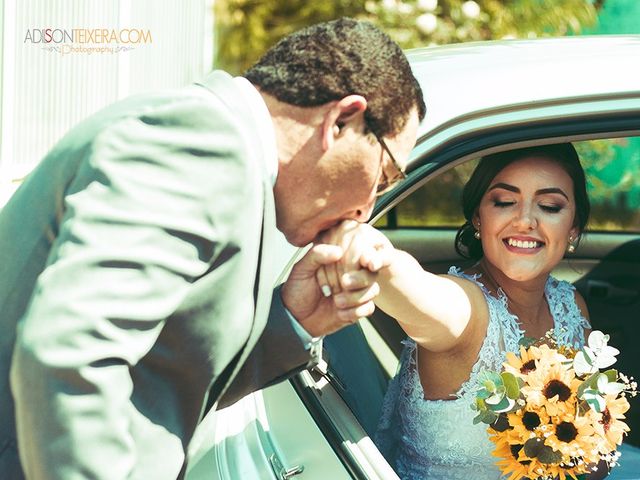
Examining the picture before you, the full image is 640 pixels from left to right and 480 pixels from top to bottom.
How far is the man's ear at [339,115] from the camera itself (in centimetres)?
159

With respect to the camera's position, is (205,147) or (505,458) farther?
(505,458)

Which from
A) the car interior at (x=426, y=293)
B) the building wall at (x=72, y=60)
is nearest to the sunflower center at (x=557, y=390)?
the car interior at (x=426, y=293)

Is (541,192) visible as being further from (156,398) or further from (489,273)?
(156,398)

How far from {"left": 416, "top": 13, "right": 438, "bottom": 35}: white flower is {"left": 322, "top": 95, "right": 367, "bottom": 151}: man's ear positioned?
6.73 m

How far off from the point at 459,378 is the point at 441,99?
803mm

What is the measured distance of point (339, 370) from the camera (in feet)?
7.87

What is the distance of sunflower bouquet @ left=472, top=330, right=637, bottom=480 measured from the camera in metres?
2.17

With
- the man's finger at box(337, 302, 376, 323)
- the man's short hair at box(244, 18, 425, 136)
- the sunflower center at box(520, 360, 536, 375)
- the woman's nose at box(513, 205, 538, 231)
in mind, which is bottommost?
the sunflower center at box(520, 360, 536, 375)

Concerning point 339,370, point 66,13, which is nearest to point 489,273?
point 339,370

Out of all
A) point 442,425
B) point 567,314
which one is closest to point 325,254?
point 442,425

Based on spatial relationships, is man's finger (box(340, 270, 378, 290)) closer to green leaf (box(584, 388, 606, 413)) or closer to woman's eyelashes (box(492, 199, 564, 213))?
green leaf (box(584, 388, 606, 413))

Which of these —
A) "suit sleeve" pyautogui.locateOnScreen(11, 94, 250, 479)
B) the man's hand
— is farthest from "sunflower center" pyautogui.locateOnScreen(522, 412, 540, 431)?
"suit sleeve" pyautogui.locateOnScreen(11, 94, 250, 479)

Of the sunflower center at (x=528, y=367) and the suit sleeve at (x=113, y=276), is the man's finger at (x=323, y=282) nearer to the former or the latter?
the suit sleeve at (x=113, y=276)

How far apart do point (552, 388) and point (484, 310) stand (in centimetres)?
42
